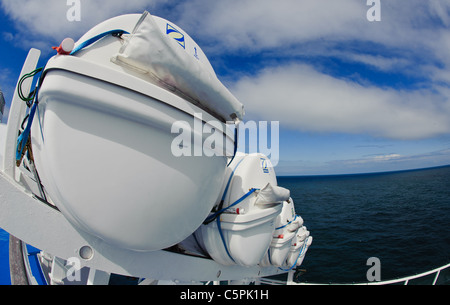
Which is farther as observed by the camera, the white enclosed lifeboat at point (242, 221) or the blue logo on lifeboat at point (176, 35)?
the white enclosed lifeboat at point (242, 221)

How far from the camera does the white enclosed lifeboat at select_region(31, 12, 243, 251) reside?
1031 mm

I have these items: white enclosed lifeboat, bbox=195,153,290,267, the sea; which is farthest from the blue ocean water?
white enclosed lifeboat, bbox=195,153,290,267

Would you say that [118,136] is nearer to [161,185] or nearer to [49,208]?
[161,185]

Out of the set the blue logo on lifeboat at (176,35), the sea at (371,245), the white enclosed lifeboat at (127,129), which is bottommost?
the sea at (371,245)

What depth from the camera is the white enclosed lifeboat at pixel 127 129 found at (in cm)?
103

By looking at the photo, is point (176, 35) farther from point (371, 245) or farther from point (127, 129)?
point (371, 245)

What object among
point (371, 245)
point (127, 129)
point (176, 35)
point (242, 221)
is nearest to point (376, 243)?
point (371, 245)

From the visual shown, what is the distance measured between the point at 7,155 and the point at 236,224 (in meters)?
1.83

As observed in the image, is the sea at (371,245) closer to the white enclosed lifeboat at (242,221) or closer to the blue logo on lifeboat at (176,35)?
the white enclosed lifeboat at (242,221)

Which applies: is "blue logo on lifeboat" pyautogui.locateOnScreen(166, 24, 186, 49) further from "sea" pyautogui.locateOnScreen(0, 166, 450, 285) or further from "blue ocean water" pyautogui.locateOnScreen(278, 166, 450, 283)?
"blue ocean water" pyautogui.locateOnScreen(278, 166, 450, 283)

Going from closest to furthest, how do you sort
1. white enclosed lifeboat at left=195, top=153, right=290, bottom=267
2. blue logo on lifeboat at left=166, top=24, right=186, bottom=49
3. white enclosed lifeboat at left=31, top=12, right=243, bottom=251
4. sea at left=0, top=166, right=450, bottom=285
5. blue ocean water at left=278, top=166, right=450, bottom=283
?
white enclosed lifeboat at left=31, top=12, right=243, bottom=251 → blue logo on lifeboat at left=166, top=24, right=186, bottom=49 → white enclosed lifeboat at left=195, top=153, right=290, bottom=267 → sea at left=0, top=166, right=450, bottom=285 → blue ocean water at left=278, top=166, right=450, bottom=283

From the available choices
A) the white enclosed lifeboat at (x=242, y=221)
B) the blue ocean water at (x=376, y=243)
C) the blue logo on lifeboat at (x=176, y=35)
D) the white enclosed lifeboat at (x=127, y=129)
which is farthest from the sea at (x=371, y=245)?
the blue logo on lifeboat at (x=176, y=35)

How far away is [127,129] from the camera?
111 cm
